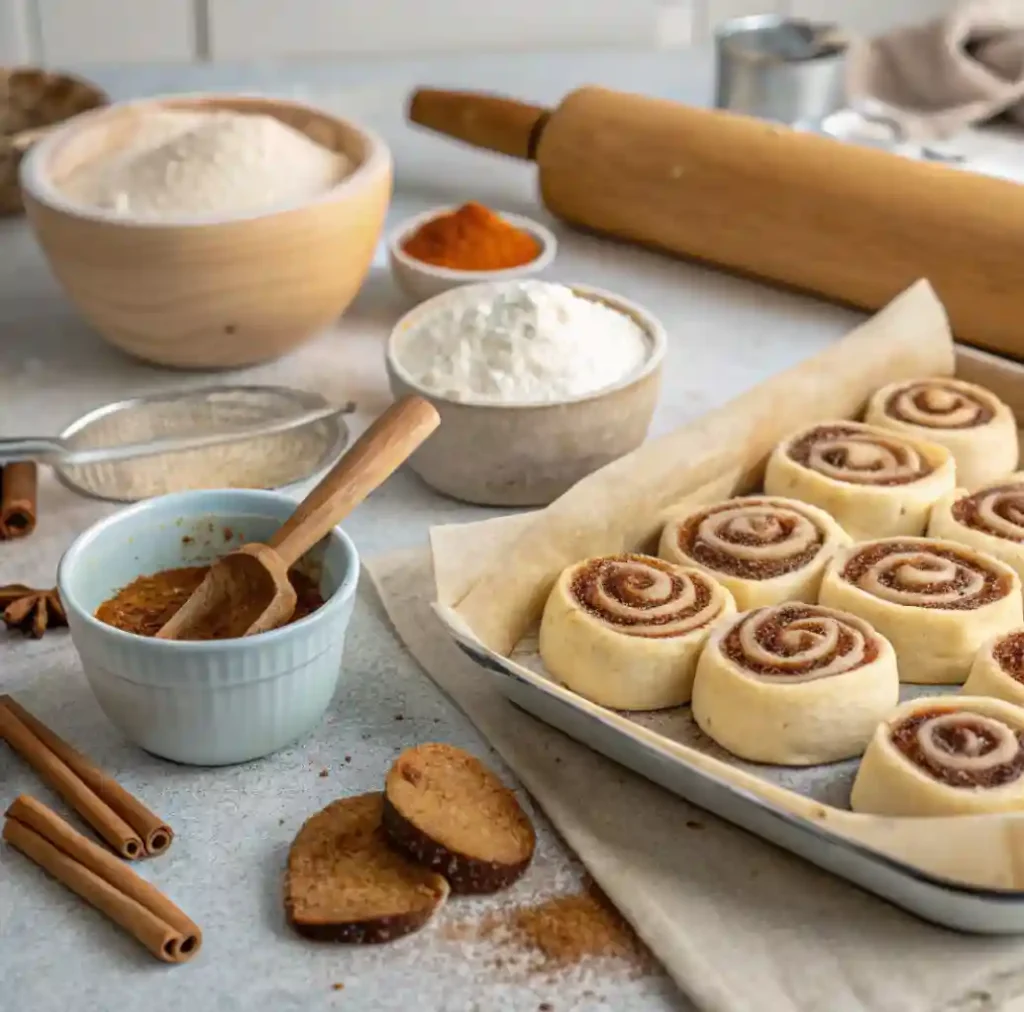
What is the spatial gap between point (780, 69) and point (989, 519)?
883mm

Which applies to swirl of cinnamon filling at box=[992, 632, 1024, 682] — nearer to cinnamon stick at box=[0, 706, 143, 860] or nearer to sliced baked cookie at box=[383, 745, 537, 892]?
sliced baked cookie at box=[383, 745, 537, 892]

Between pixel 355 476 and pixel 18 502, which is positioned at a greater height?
pixel 355 476

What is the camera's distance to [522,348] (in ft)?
3.90

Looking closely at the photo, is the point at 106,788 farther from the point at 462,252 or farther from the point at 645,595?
the point at 462,252

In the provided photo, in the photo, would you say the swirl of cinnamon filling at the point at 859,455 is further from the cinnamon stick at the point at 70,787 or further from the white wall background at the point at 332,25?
the white wall background at the point at 332,25

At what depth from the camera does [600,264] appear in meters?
1.66

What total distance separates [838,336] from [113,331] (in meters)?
0.70

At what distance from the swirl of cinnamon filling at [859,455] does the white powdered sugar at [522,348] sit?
15cm

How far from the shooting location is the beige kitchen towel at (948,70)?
1893 millimetres

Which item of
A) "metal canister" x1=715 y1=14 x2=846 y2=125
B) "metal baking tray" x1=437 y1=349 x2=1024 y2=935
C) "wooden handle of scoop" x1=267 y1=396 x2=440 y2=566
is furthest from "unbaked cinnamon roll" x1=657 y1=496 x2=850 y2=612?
"metal canister" x1=715 y1=14 x2=846 y2=125

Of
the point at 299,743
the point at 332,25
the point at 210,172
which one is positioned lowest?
the point at 299,743

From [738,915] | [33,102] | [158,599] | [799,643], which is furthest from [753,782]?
[33,102]

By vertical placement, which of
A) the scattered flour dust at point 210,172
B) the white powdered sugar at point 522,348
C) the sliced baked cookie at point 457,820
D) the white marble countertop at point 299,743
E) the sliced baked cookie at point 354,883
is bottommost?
the white marble countertop at point 299,743

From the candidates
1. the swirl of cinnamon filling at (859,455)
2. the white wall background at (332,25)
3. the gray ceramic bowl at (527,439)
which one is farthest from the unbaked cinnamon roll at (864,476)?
the white wall background at (332,25)
